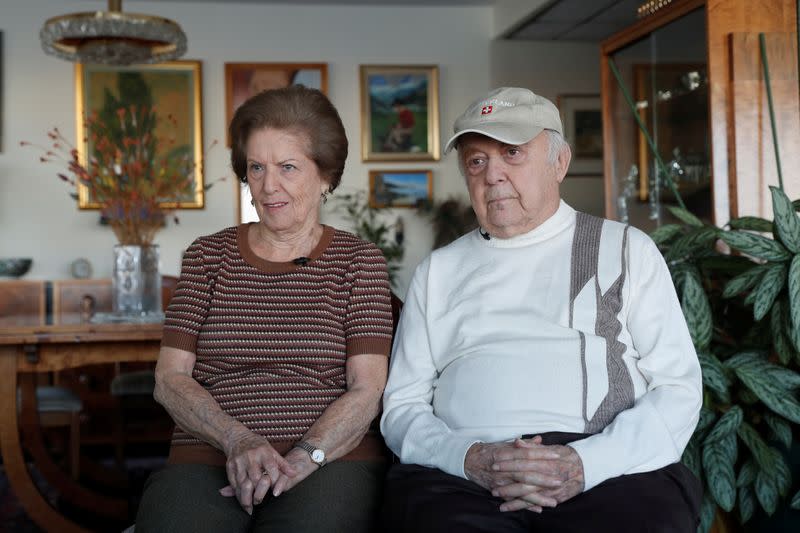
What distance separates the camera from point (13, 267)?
550 centimetres

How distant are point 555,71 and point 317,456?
5.13m

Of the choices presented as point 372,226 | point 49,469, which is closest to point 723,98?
point 49,469

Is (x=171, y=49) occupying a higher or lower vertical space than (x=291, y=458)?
higher

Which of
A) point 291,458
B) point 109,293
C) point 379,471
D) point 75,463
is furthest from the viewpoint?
point 109,293

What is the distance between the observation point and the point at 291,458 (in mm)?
1681

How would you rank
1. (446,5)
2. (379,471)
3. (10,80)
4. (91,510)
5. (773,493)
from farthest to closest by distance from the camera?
1. (446,5)
2. (10,80)
3. (91,510)
4. (773,493)
5. (379,471)

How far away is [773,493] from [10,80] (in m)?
5.42

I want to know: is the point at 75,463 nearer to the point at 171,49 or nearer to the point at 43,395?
the point at 43,395

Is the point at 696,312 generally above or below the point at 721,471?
above

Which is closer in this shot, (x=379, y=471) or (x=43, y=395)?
(x=379, y=471)

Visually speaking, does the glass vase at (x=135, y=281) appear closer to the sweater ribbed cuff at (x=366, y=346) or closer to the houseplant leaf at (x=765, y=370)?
the sweater ribbed cuff at (x=366, y=346)

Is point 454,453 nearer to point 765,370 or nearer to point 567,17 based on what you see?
point 765,370

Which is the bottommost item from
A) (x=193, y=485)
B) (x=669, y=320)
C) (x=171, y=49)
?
(x=193, y=485)

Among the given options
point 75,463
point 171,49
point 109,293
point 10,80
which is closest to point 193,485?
point 75,463
